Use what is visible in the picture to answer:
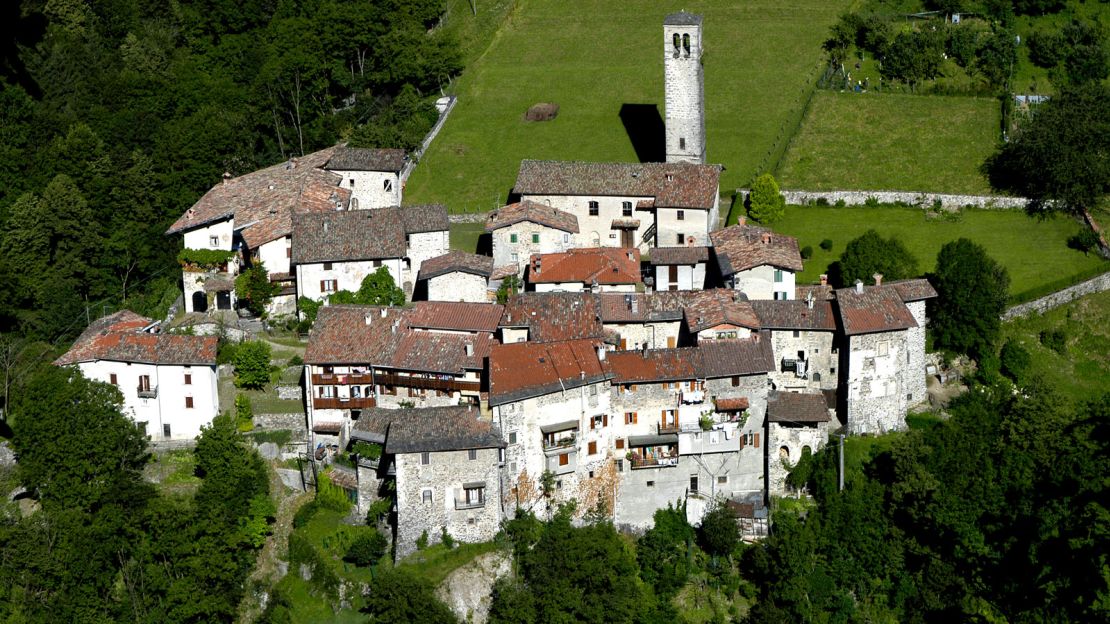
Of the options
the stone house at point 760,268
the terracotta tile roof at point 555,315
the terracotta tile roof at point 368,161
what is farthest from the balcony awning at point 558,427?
the terracotta tile roof at point 368,161

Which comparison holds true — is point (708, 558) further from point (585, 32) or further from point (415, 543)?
point (585, 32)

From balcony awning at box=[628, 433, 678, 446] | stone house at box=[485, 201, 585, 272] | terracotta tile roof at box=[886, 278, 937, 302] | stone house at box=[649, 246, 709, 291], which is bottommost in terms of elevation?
balcony awning at box=[628, 433, 678, 446]

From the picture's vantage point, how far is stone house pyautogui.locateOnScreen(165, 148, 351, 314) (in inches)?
3022

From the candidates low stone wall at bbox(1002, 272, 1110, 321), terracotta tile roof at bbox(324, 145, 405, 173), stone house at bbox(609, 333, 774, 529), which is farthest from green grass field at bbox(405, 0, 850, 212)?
stone house at bbox(609, 333, 774, 529)

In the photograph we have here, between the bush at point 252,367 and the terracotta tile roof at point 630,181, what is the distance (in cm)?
1810

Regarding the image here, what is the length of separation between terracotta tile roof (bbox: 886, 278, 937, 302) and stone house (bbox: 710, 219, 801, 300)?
16.3ft

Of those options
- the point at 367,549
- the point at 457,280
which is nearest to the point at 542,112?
the point at 457,280

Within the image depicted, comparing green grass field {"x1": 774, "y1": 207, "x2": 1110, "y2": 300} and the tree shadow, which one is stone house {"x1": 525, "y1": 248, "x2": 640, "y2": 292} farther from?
the tree shadow

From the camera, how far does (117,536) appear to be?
64.5m

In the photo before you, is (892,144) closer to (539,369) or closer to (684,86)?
(684,86)

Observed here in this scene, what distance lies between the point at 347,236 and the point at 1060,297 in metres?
36.9

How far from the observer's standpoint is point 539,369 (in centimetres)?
6225

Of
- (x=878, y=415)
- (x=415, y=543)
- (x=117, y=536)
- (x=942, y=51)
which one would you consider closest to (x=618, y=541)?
(x=415, y=543)

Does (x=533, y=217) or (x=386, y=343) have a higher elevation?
(x=533, y=217)
